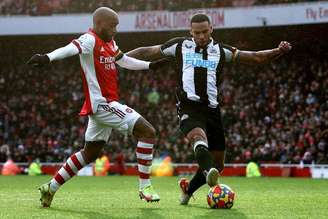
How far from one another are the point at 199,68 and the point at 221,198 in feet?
5.27

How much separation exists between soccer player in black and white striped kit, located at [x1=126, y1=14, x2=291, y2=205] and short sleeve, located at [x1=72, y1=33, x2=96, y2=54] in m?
0.83

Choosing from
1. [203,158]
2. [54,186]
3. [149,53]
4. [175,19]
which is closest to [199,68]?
[149,53]

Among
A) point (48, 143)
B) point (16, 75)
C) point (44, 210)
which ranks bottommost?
point (48, 143)

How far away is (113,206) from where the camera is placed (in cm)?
912

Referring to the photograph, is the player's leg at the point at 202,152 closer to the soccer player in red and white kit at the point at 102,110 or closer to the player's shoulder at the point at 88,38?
the soccer player in red and white kit at the point at 102,110

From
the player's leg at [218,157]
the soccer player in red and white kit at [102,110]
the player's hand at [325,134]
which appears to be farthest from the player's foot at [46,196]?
the player's hand at [325,134]

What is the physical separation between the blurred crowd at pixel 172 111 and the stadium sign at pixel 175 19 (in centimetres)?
235

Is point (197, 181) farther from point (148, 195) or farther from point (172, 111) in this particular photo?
point (172, 111)

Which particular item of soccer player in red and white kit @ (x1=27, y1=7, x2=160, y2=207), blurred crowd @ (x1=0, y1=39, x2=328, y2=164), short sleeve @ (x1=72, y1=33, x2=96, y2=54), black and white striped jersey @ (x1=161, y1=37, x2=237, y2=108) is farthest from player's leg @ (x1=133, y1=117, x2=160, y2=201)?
blurred crowd @ (x1=0, y1=39, x2=328, y2=164)

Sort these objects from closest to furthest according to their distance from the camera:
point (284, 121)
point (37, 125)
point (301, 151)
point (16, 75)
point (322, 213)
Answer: point (322, 213), point (301, 151), point (284, 121), point (37, 125), point (16, 75)

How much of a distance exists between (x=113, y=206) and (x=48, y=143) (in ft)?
68.5

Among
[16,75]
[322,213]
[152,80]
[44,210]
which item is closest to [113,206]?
[44,210]

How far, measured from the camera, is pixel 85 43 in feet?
28.3

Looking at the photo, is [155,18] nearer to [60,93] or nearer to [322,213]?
[60,93]
